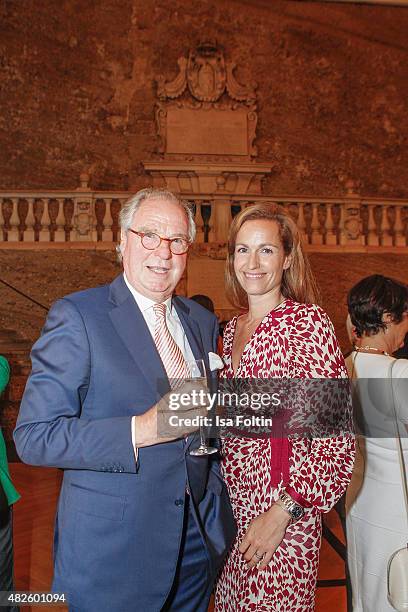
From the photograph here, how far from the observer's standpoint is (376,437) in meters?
2.04

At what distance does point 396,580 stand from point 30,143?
10.0m

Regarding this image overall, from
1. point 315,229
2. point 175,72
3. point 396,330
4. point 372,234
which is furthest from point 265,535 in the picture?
point 175,72

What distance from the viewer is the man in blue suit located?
55.2 inches


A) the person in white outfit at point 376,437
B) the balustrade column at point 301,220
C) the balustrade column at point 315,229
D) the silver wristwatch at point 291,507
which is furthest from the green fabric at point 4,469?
the balustrade column at point 315,229

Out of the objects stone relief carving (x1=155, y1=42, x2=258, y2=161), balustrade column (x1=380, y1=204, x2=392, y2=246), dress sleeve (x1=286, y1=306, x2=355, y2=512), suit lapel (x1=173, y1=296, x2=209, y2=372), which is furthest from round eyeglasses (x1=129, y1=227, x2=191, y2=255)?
stone relief carving (x1=155, y1=42, x2=258, y2=161)

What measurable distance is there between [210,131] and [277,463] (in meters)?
9.63

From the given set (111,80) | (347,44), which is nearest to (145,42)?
(111,80)

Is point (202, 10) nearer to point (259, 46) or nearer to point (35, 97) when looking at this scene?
point (259, 46)

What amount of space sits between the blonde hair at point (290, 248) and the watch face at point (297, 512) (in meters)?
0.75

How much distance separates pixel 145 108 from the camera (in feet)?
33.8

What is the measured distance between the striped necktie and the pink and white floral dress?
0.28 m

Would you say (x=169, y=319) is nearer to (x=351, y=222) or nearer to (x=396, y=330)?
(x=396, y=330)

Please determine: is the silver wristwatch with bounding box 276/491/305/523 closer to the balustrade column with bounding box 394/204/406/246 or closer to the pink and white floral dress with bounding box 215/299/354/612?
the pink and white floral dress with bounding box 215/299/354/612

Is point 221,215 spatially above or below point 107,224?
above
